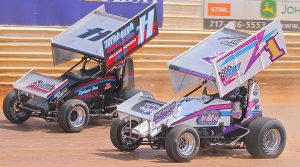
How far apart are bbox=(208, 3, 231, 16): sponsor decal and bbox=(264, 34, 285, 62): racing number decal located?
27.0ft

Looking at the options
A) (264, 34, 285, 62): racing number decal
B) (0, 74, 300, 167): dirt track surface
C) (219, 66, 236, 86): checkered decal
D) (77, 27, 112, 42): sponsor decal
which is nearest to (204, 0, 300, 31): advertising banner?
(0, 74, 300, 167): dirt track surface

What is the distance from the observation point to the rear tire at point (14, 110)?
47.9 feet

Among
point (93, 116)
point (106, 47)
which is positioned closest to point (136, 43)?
point (106, 47)

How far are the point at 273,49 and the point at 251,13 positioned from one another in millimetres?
8861

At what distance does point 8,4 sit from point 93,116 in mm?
4678

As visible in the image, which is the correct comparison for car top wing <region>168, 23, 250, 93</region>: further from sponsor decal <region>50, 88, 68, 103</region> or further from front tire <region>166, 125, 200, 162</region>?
sponsor decal <region>50, 88, 68, 103</region>

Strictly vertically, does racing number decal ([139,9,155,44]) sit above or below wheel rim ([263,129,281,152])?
above

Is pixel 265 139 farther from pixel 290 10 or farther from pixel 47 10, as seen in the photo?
pixel 290 10

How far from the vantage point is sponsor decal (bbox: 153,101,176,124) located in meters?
10.7

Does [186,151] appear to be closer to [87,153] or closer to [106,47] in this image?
[87,153]

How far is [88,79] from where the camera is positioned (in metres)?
14.6

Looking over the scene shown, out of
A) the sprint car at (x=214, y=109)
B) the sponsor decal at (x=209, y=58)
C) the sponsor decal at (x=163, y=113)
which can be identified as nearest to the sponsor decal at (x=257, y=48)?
the sprint car at (x=214, y=109)

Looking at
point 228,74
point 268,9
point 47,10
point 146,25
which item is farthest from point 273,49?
point 268,9

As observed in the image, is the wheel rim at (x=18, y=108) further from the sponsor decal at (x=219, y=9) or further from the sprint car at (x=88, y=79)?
the sponsor decal at (x=219, y=9)
